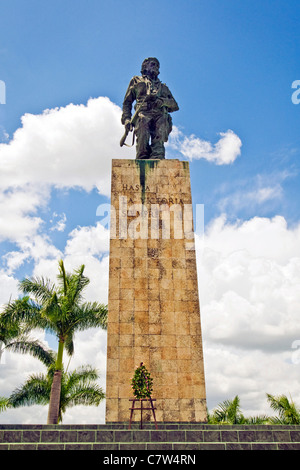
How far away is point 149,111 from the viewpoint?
1811 centimetres

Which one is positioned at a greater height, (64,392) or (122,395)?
(64,392)

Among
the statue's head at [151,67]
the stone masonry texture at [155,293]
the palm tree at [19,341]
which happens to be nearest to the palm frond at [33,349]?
the palm tree at [19,341]

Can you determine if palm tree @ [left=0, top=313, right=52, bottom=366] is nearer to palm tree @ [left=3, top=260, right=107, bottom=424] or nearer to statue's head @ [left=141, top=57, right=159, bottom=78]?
palm tree @ [left=3, top=260, right=107, bottom=424]

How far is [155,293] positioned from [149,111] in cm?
821

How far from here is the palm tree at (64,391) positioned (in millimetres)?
22141

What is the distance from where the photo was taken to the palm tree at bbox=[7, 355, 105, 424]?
22.1 meters

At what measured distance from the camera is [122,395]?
43.5 feet

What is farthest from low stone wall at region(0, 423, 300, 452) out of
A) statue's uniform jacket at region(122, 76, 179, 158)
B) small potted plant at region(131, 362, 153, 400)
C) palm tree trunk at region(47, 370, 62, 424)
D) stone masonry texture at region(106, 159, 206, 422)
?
statue's uniform jacket at region(122, 76, 179, 158)

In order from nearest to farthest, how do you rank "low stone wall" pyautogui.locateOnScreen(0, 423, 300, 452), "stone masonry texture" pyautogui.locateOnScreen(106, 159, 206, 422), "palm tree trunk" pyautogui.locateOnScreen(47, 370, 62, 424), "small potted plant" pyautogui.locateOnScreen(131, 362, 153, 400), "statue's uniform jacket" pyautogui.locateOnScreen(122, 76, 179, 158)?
"low stone wall" pyautogui.locateOnScreen(0, 423, 300, 452) < "small potted plant" pyautogui.locateOnScreen(131, 362, 153, 400) < "stone masonry texture" pyautogui.locateOnScreen(106, 159, 206, 422) < "statue's uniform jacket" pyautogui.locateOnScreen(122, 76, 179, 158) < "palm tree trunk" pyautogui.locateOnScreen(47, 370, 62, 424)

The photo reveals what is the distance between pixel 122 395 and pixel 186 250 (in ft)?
18.3

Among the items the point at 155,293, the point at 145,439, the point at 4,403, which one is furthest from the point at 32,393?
the point at 145,439

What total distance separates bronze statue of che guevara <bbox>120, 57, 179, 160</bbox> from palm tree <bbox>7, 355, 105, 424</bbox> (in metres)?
12.9
